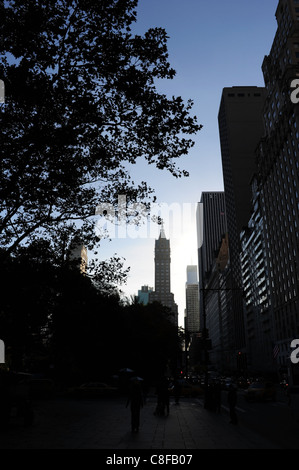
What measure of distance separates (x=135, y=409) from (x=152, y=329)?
3902 centimetres

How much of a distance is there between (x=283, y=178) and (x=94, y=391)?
67422 mm

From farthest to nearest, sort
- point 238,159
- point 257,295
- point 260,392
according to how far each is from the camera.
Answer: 1. point 238,159
2. point 257,295
3. point 260,392

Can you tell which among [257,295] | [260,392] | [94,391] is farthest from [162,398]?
[257,295]

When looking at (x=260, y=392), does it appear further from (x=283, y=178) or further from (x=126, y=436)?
(x=283, y=178)

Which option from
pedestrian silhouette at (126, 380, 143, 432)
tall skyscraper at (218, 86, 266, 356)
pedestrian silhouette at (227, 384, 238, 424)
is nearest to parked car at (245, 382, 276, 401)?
pedestrian silhouette at (227, 384, 238, 424)

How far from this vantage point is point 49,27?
Answer: 10.8m

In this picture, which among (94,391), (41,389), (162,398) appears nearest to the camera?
(162,398)

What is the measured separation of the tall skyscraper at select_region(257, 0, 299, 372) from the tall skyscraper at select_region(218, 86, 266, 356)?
150ft

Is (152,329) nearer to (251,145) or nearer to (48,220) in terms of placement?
(48,220)

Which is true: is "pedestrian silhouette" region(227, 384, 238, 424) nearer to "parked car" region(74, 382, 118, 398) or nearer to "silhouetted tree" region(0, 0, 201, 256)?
"silhouetted tree" region(0, 0, 201, 256)

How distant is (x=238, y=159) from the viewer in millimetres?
149500

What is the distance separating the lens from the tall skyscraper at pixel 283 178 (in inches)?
2926

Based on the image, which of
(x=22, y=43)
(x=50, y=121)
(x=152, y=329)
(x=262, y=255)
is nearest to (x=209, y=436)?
(x=50, y=121)

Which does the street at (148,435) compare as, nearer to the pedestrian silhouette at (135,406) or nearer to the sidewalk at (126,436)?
the sidewalk at (126,436)
